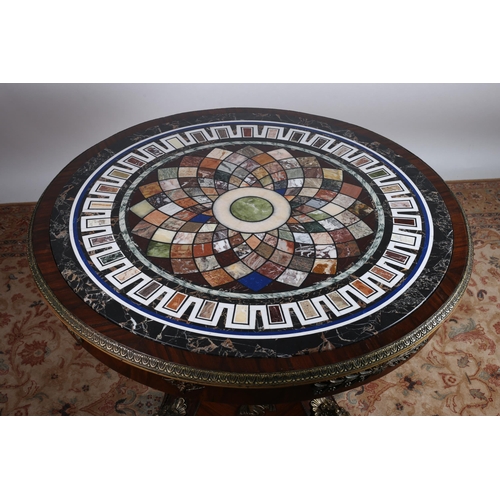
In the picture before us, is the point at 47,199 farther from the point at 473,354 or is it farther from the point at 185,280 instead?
the point at 473,354

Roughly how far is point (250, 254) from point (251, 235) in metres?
0.14

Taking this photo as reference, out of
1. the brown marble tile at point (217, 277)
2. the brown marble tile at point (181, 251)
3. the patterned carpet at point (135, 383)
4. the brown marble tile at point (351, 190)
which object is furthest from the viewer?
the patterned carpet at point (135, 383)

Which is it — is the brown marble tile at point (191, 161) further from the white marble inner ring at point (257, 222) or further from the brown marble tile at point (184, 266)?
the brown marble tile at point (184, 266)

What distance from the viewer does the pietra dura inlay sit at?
2545mm

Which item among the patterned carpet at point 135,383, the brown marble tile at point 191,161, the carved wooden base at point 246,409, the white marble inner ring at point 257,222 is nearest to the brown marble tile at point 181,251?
the white marble inner ring at point 257,222

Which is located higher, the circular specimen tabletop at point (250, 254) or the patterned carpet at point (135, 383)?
the circular specimen tabletop at point (250, 254)

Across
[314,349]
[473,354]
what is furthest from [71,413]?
[473,354]

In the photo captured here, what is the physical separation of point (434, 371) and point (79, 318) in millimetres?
2184

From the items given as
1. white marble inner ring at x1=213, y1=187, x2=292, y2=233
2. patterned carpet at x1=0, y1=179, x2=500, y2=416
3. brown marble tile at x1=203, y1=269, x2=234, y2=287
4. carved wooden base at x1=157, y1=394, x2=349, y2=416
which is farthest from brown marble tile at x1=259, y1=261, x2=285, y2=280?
patterned carpet at x1=0, y1=179, x2=500, y2=416

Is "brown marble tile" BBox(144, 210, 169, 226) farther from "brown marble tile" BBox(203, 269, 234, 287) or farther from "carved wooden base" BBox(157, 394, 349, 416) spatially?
"carved wooden base" BBox(157, 394, 349, 416)

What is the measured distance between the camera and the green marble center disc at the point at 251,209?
3.08 m

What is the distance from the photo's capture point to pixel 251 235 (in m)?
2.98

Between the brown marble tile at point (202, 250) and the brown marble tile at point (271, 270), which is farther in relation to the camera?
the brown marble tile at point (202, 250)

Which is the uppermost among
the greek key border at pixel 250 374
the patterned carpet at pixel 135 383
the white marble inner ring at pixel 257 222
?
the white marble inner ring at pixel 257 222
